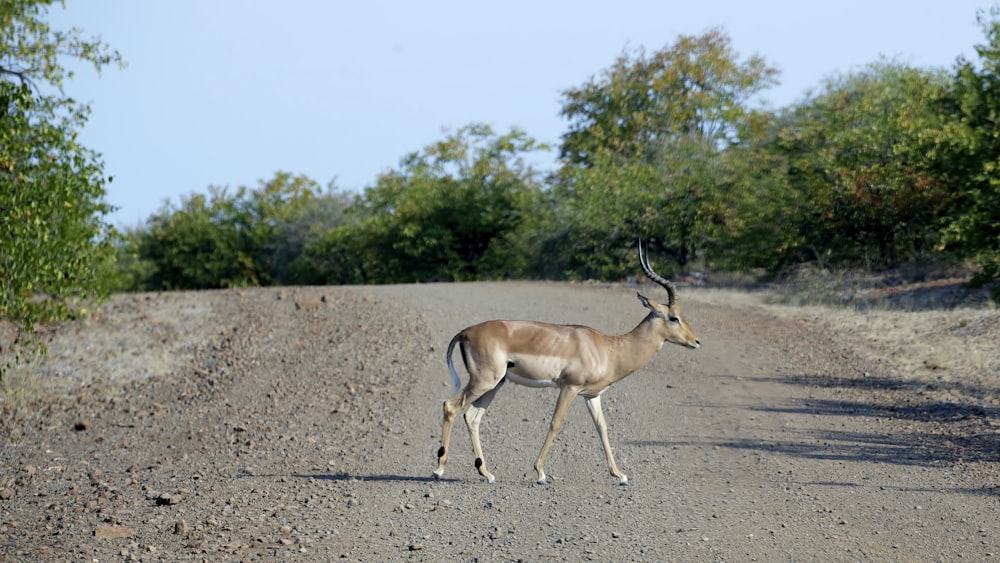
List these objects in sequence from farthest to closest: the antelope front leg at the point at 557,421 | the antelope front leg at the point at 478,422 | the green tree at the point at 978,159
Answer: the green tree at the point at 978,159
the antelope front leg at the point at 478,422
the antelope front leg at the point at 557,421

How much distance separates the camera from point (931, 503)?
9.55 m

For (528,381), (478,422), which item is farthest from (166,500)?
(528,381)

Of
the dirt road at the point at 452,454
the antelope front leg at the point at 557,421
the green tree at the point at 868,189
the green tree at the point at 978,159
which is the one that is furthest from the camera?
the green tree at the point at 868,189

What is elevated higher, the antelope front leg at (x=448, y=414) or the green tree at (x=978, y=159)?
Answer: the green tree at (x=978, y=159)

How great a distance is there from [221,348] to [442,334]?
4.15 m

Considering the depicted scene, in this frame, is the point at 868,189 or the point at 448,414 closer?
the point at 448,414

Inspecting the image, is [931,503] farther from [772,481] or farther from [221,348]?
[221,348]

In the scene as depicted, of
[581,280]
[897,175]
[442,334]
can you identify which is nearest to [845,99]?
[897,175]

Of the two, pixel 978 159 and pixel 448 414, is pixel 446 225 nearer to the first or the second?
pixel 978 159

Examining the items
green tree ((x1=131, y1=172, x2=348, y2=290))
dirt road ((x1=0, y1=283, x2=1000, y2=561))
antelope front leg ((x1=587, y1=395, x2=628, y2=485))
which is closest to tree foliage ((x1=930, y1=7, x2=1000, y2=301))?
dirt road ((x1=0, y1=283, x2=1000, y2=561))

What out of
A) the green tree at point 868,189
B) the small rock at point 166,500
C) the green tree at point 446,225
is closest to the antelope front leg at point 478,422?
the small rock at point 166,500

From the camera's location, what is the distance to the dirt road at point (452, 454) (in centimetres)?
843

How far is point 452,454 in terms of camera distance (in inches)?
454

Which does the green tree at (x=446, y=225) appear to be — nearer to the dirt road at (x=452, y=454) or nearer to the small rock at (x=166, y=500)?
the dirt road at (x=452, y=454)
